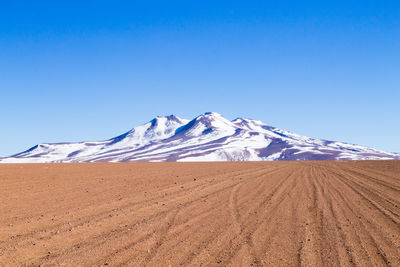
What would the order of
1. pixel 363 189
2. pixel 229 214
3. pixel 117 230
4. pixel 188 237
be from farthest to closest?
pixel 363 189 → pixel 229 214 → pixel 117 230 → pixel 188 237

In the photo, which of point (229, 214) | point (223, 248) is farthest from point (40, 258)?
point (229, 214)

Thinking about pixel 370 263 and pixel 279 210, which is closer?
pixel 370 263

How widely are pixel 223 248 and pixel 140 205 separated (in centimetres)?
710

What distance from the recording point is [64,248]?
9359 mm

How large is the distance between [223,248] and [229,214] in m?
4.37

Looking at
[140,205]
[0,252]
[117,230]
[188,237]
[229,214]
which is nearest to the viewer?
[0,252]

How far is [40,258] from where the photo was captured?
8570mm

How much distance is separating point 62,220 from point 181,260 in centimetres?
586

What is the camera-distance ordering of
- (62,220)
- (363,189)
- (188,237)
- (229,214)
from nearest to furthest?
(188,237) < (62,220) < (229,214) < (363,189)

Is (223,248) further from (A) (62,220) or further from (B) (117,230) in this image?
(A) (62,220)

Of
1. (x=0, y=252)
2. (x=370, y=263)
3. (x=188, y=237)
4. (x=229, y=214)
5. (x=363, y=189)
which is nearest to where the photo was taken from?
(x=370, y=263)

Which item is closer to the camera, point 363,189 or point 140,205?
point 140,205

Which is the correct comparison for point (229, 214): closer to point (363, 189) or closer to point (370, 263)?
point (370, 263)

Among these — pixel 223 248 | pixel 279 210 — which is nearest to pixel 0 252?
pixel 223 248
